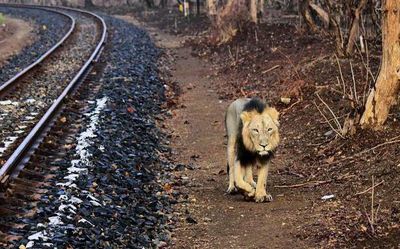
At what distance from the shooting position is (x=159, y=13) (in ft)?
137

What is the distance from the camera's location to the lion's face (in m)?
7.24

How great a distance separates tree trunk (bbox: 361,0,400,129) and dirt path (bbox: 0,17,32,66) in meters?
13.7

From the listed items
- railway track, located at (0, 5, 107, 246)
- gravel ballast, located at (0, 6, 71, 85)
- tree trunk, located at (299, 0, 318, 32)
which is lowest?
gravel ballast, located at (0, 6, 71, 85)

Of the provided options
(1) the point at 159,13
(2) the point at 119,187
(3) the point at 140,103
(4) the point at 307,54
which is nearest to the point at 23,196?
(2) the point at 119,187

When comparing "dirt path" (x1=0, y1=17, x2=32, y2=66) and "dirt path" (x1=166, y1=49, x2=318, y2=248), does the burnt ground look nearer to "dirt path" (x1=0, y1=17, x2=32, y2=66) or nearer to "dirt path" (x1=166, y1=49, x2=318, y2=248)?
"dirt path" (x1=166, y1=49, x2=318, y2=248)

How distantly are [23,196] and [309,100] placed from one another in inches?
256

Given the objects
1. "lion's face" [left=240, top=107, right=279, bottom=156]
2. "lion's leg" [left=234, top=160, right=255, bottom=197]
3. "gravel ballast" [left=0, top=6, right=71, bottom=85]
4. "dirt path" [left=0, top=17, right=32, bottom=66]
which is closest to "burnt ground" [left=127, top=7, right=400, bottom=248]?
"lion's leg" [left=234, top=160, right=255, bottom=197]

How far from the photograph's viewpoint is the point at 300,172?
896cm

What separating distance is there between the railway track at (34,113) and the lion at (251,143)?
7.51 ft

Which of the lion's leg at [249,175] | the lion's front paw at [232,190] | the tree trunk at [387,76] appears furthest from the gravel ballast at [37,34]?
the tree trunk at [387,76]

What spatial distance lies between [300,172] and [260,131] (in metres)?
1.91

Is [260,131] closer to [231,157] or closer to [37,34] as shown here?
[231,157]

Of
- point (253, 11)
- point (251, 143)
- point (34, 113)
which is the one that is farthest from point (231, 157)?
point (253, 11)

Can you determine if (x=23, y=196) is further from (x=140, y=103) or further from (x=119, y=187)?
(x=140, y=103)
